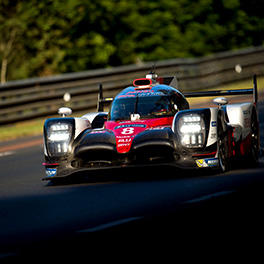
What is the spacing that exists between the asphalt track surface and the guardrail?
9602 millimetres

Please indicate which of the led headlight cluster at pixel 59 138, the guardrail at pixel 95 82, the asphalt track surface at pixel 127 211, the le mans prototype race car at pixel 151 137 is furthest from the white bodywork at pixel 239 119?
the guardrail at pixel 95 82

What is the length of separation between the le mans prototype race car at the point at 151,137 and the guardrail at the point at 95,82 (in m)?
9.52

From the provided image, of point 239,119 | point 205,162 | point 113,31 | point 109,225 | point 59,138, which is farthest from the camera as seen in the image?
point 113,31

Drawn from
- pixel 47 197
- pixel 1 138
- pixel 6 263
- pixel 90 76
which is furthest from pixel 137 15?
pixel 6 263

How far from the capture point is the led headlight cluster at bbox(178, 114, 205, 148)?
894 cm

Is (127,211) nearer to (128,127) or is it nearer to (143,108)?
(128,127)

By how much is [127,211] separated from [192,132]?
7.74ft

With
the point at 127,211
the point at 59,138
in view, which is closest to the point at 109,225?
the point at 127,211

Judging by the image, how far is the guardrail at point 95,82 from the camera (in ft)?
64.4

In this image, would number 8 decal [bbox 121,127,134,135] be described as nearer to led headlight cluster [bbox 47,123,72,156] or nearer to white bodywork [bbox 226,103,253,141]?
led headlight cluster [bbox 47,123,72,156]

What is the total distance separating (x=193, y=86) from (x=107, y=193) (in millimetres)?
15587

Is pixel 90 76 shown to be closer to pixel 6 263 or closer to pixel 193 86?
→ pixel 193 86

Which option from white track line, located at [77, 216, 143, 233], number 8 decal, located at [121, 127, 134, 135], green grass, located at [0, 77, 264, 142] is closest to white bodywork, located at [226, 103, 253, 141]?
number 8 decal, located at [121, 127, 134, 135]

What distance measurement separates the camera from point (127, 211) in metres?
6.88
